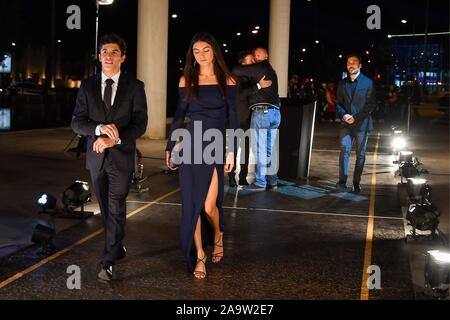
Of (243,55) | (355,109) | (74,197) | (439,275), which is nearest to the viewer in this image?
(439,275)

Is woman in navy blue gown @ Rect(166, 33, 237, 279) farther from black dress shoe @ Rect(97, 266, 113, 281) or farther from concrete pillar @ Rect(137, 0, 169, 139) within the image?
concrete pillar @ Rect(137, 0, 169, 139)

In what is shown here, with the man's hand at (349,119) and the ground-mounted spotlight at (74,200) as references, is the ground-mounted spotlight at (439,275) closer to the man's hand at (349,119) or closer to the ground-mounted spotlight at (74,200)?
the ground-mounted spotlight at (74,200)

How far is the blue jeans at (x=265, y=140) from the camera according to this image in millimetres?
10508

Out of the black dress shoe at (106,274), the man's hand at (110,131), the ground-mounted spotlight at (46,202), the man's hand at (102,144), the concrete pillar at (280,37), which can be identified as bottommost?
the black dress shoe at (106,274)

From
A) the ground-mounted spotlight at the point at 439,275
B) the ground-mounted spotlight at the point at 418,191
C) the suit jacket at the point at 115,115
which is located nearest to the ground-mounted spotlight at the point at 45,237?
the suit jacket at the point at 115,115

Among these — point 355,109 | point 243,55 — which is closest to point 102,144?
point 243,55

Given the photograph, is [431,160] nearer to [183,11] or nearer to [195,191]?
[195,191]

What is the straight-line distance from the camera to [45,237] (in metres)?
6.64

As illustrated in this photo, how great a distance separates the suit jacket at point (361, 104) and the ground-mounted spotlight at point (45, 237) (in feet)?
18.1

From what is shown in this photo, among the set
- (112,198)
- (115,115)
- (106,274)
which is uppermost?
(115,115)

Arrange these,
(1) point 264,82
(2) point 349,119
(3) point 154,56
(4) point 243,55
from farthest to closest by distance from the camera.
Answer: (3) point 154,56 < (2) point 349,119 < (4) point 243,55 < (1) point 264,82

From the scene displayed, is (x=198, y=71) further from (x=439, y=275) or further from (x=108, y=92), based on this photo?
(x=439, y=275)

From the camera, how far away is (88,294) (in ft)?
17.7

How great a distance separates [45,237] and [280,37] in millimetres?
16294
